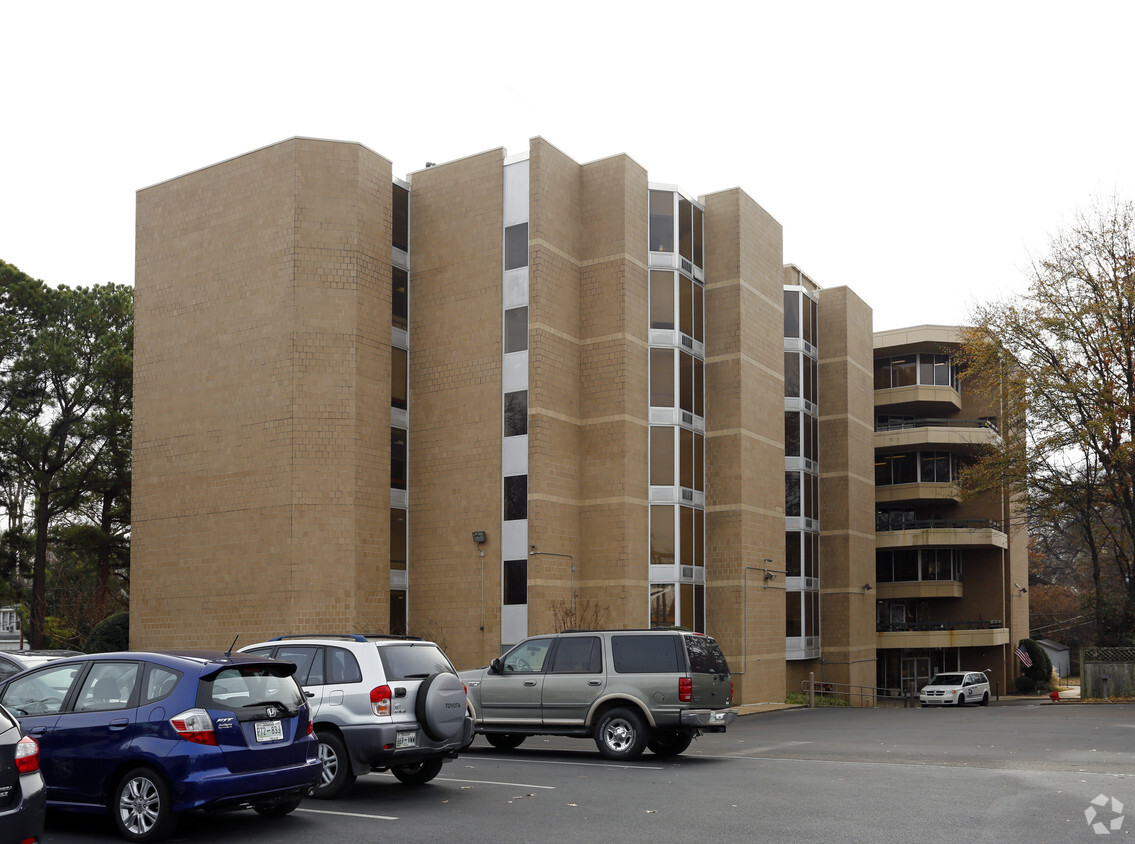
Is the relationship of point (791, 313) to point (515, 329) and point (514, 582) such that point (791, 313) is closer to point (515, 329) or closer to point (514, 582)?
point (515, 329)

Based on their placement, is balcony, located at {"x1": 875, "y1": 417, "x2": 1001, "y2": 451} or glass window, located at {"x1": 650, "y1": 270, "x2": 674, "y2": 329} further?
balcony, located at {"x1": 875, "y1": 417, "x2": 1001, "y2": 451}

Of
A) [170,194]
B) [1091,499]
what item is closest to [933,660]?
[1091,499]

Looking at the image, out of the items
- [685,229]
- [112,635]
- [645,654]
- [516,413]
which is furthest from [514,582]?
[645,654]

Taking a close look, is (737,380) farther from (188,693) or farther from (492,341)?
(188,693)

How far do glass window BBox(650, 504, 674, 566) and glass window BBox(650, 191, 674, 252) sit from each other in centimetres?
806

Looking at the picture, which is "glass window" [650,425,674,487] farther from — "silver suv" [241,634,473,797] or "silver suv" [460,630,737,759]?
"silver suv" [241,634,473,797]

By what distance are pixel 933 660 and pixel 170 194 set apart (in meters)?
38.8

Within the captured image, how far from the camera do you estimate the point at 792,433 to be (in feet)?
144

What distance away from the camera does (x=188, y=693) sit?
9836mm

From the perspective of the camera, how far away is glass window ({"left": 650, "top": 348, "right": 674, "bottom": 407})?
34.8 metres

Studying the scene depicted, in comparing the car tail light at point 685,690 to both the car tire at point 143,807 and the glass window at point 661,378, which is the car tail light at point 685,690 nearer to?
the car tire at point 143,807

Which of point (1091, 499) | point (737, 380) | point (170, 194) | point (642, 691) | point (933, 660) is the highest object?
point (170, 194)

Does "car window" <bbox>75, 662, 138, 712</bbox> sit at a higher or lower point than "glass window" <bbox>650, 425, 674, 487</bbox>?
lower

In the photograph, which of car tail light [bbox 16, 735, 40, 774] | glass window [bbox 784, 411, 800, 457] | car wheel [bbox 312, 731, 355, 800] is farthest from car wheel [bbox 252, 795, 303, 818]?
glass window [bbox 784, 411, 800, 457]
